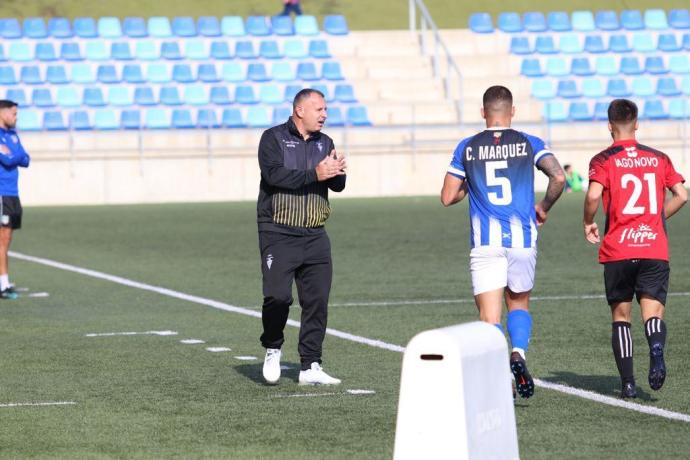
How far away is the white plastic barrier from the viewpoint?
18.6ft

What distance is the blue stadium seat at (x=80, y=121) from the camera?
36.3 meters

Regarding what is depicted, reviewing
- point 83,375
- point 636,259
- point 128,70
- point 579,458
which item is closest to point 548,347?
point 636,259

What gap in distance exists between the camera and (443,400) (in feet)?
18.6

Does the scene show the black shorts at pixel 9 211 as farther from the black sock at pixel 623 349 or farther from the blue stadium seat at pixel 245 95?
the blue stadium seat at pixel 245 95

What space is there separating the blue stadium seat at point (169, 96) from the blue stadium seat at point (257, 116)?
175 cm

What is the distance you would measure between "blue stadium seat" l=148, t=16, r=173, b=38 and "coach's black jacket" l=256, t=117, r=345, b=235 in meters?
31.1

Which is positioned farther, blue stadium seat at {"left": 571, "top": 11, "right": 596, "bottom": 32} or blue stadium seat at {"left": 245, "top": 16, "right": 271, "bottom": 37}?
blue stadium seat at {"left": 571, "top": 11, "right": 596, "bottom": 32}

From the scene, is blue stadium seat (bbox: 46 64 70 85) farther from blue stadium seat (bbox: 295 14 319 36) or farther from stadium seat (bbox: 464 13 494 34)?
stadium seat (bbox: 464 13 494 34)

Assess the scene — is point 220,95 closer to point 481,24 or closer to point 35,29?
point 35,29

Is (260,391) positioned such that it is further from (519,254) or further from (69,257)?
(69,257)

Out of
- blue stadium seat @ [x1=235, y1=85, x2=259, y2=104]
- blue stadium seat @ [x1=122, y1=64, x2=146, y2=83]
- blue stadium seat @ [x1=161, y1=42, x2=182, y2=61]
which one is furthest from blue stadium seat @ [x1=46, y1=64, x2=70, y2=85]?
blue stadium seat @ [x1=235, y1=85, x2=259, y2=104]

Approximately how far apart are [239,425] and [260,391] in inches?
49.6

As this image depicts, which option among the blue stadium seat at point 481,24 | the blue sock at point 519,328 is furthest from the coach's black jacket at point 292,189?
the blue stadium seat at point 481,24

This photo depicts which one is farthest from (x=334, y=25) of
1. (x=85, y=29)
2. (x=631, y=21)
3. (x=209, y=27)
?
(x=631, y=21)
